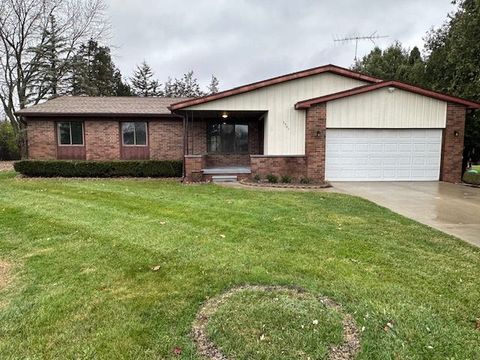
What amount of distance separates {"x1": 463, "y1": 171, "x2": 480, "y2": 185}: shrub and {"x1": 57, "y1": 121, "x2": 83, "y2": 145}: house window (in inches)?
643

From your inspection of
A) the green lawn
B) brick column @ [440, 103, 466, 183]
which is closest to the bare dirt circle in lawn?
the green lawn

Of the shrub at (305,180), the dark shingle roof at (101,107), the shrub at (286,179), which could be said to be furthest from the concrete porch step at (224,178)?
the dark shingle roof at (101,107)

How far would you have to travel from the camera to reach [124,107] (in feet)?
54.0

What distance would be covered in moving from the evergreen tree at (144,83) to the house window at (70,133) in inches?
1205

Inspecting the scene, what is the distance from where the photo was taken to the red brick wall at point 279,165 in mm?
A: 12531

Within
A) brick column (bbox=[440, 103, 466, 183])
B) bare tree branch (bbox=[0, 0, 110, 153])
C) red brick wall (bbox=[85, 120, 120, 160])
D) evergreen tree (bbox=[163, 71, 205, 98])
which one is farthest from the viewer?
evergreen tree (bbox=[163, 71, 205, 98])

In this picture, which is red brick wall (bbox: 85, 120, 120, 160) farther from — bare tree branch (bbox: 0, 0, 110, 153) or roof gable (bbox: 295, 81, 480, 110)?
bare tree branch (bbox: 0, 0, 110, 153)

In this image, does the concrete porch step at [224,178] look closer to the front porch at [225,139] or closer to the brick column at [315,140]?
the front porch at [225,139]

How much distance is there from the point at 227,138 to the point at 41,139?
8657 mm

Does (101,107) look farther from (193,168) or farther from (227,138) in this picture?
(193,168)

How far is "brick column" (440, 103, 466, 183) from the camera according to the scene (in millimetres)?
12453

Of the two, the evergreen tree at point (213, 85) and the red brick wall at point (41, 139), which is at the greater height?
the evergreen tree at point (213, 85)

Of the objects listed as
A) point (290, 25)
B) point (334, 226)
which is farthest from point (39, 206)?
point (290, 25)

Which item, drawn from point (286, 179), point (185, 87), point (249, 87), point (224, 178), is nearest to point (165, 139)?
point (224, 178)
